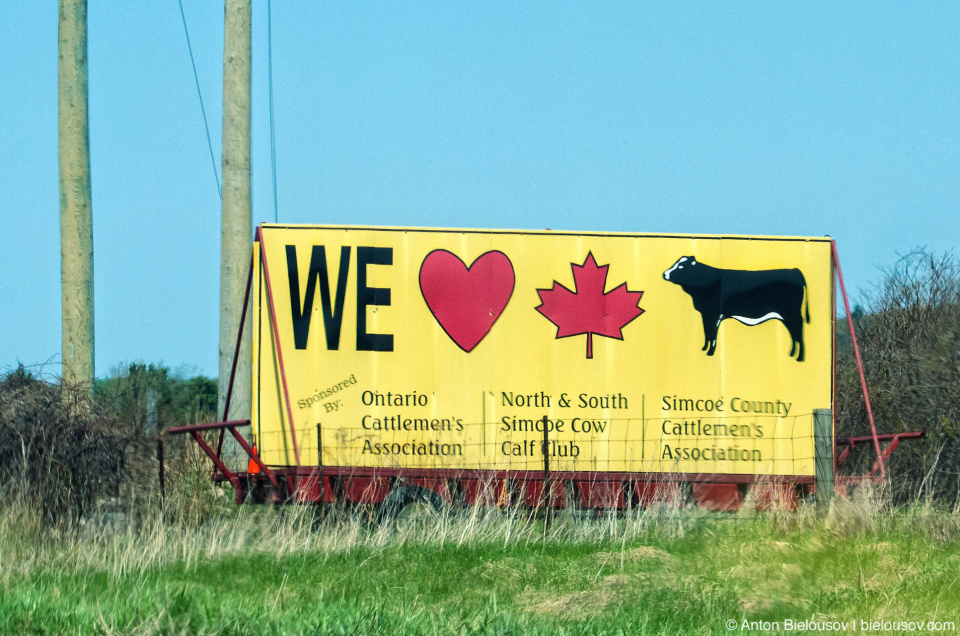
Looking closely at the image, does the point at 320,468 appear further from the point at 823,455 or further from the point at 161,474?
the point at 823,455

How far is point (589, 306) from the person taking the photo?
35.3 ft

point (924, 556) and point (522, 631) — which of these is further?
point (924, 556)

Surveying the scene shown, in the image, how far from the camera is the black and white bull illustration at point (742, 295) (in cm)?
1082

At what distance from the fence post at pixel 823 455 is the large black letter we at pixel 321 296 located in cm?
505

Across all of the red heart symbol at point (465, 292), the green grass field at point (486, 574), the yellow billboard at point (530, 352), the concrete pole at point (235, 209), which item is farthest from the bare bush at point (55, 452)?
the red heart symbol at point (465, 292)

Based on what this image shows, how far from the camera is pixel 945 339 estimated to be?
39.6ft

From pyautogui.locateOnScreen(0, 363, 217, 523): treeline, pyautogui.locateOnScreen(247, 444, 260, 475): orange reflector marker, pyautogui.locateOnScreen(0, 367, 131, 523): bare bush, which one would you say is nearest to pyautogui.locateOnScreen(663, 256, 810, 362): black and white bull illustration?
pyautogui.locateOnScreen(247, 444, 260, 475): orange reflector marker

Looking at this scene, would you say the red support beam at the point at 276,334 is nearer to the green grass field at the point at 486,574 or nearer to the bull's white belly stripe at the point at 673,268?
the green grass field at the point at 486,574

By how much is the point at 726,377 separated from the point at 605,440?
4.93 feet

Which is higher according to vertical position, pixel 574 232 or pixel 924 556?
pixel 574 232

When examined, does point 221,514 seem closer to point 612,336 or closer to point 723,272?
point 612,336

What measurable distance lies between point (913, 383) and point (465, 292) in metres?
6.64

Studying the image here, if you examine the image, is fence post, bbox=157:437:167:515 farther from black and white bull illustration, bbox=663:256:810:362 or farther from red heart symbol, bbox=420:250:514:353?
black and white bull illustration, bbox=663:256:810:362

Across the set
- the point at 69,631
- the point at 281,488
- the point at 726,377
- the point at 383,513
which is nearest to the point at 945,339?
the point at 726,377
